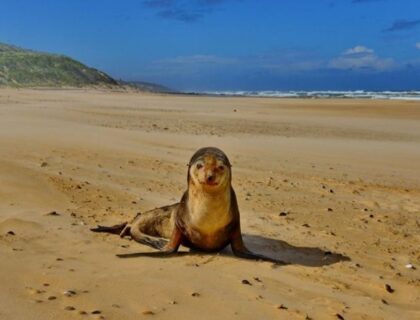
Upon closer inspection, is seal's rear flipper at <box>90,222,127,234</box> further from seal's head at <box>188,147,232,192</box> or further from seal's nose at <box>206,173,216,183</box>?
seal's nose at <box>206,173,216,183</box>

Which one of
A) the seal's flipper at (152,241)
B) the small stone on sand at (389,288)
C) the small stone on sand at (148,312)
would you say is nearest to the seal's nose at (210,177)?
the seal's flipper at (152,241)

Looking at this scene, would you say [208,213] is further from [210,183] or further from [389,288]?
[389,288]

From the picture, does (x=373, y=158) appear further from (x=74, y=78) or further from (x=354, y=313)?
(x=74, y=78)

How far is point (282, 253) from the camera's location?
6141 mm

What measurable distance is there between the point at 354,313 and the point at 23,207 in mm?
4322

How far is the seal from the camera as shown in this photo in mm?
5625

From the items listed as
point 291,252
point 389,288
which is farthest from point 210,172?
point 389,288

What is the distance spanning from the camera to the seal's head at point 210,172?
5.59 m

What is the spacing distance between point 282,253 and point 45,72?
4975 centimetres

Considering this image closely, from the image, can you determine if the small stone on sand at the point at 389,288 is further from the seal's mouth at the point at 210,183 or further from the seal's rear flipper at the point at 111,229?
the seal's rear flipper at the point at 111,229

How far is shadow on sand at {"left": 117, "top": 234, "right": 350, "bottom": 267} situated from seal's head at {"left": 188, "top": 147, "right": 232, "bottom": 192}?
630 mm

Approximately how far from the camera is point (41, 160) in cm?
1051

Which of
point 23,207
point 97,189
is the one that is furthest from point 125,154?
point 23,207

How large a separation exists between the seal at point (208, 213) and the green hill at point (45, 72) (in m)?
42.3
